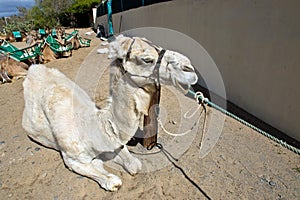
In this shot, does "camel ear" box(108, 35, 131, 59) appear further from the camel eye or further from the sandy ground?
the sandy ground

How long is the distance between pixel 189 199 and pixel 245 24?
330 cm

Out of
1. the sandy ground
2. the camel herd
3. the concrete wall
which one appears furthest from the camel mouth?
the camel herd

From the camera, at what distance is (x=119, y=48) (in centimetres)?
164

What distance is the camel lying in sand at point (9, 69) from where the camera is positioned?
7.48 metres

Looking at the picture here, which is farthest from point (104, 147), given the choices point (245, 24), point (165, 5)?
point (165, 5)

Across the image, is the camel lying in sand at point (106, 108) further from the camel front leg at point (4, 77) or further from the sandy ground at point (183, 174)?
the camel front leg at point (4, 77)

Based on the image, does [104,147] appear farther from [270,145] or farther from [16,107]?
[16,107]

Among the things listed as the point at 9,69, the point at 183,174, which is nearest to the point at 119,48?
the point at 183,174

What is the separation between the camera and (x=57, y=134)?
246 cm

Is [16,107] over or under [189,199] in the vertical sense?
under

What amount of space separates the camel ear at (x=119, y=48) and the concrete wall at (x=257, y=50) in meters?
2.65

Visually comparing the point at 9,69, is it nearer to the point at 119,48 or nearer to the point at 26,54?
the point at 26,54

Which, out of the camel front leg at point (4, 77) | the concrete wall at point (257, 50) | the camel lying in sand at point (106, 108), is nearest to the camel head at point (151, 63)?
the camel lying in sand at point (106, 108)

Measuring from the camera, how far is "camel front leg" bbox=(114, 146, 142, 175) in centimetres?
262
